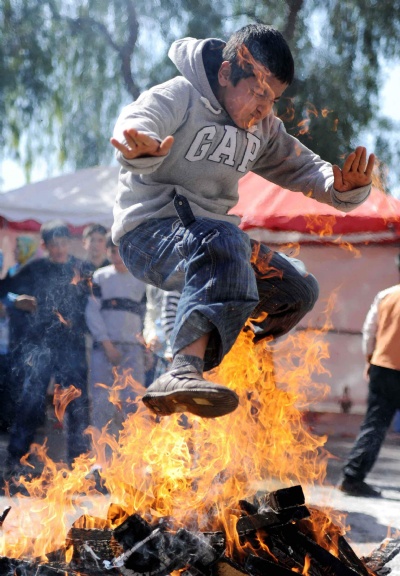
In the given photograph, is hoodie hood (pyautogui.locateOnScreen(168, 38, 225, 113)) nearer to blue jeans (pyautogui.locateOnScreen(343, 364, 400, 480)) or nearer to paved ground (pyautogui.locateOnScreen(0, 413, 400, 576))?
paved ground (pyautogui.locateOnScreen(0, 413, 400, 576))

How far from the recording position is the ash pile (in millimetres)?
3623

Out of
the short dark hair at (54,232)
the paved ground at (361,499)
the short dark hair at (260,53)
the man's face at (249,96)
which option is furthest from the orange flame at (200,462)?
the short dark hair at (54,232)

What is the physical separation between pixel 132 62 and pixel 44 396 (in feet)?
45.3

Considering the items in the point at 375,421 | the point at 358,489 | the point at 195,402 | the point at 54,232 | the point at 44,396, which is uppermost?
the point at 195,402

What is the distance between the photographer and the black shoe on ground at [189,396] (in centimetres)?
328

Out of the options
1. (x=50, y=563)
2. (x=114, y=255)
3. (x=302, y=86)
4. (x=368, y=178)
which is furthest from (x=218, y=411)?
(x=302, y=86)

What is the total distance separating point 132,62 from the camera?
771 inches

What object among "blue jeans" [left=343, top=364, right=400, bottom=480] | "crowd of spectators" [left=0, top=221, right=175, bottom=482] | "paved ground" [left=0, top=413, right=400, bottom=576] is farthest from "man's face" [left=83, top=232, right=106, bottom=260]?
"blue jeans" [left=343, top=364, right=400, bottom=480]

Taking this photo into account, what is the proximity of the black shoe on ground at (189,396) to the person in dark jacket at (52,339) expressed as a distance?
393 centimetres

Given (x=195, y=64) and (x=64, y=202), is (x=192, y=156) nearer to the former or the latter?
(x=195, y=64)

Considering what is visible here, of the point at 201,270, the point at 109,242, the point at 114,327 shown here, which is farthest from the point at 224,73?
the point at 114,327

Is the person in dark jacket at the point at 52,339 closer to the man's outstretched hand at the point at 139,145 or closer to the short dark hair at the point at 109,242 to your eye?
Result: the short dark hair at the point at 109,242

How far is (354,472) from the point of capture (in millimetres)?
7582

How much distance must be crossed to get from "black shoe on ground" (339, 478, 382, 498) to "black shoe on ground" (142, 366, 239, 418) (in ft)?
14.9
